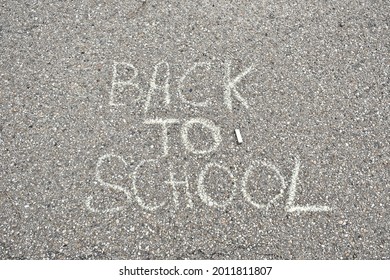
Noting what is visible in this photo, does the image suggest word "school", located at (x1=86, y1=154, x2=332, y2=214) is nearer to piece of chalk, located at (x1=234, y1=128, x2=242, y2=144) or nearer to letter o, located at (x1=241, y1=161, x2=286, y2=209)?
letter o, located at (x1=241, y1=161, x2=286, y2=209)

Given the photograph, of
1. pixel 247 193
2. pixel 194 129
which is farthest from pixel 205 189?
pixel 194 129

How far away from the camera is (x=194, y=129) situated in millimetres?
2561

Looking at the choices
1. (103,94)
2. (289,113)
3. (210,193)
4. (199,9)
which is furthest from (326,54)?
(103,94)

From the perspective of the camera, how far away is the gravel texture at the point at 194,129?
7.42ft

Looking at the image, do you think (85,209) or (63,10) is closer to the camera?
(85,209)

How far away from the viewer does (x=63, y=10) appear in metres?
3.05

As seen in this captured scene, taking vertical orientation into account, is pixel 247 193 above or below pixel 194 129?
below

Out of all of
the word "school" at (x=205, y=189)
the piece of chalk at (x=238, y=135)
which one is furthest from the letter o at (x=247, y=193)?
the piece of chalk at (x=238, y=135)

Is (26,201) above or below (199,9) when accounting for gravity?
below

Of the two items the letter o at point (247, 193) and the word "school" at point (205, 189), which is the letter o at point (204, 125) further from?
the letter o at point (247, 193)

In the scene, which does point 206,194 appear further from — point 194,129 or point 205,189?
point 194,129

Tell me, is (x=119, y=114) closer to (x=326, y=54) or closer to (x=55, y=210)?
(x=55, y=210)

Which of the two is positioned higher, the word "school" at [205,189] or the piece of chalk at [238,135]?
the piece of chalk at [238,135]
